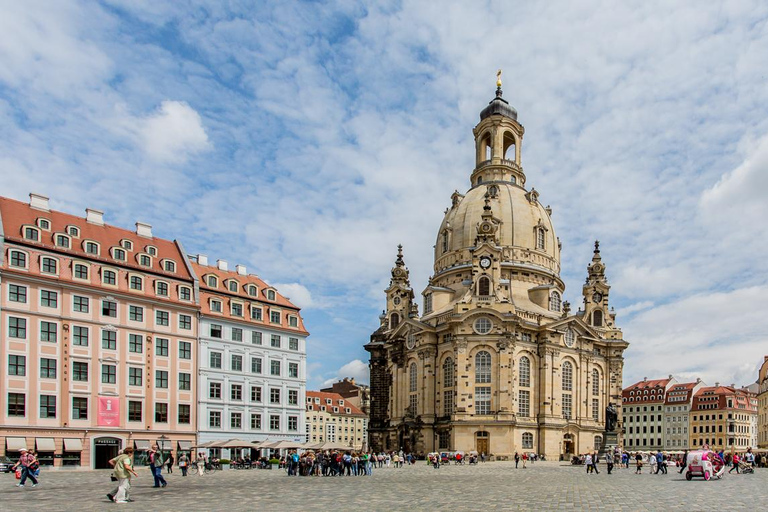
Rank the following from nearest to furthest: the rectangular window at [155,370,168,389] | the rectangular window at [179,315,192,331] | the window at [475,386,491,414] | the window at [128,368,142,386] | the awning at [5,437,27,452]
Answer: the awning at [5,437,27,452], the window at [128,368,142,386], the rectangular window at [155,370,168,389], the rectangular window at [179,315,192,331], the window at [475,386,491,414]

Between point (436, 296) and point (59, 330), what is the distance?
167 ft

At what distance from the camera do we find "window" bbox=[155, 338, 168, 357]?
61156 millimetres

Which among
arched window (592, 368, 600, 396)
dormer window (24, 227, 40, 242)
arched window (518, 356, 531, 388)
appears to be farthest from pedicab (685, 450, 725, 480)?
arched window (592, 368, 600, 396)

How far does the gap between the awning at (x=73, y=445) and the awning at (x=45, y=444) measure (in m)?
0.95

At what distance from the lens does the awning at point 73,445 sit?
5384 centimetres

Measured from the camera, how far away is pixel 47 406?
2108 inches

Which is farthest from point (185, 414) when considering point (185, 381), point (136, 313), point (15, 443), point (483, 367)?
point (483, 367)

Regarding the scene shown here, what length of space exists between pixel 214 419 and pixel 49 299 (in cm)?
1787

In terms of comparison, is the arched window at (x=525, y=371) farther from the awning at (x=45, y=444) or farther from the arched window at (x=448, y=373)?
the awning at (x=45, y=444)

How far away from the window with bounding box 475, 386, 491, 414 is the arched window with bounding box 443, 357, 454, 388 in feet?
12.1

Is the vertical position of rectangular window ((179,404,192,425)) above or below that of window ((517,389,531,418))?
above

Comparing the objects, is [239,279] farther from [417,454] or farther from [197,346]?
[417,454]

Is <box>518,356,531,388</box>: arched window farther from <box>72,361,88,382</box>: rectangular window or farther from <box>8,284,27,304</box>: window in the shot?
<box>8,284,27,304</box>: window

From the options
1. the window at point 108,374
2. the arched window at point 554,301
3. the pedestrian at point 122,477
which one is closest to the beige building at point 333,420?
the arched window at point 554,301
